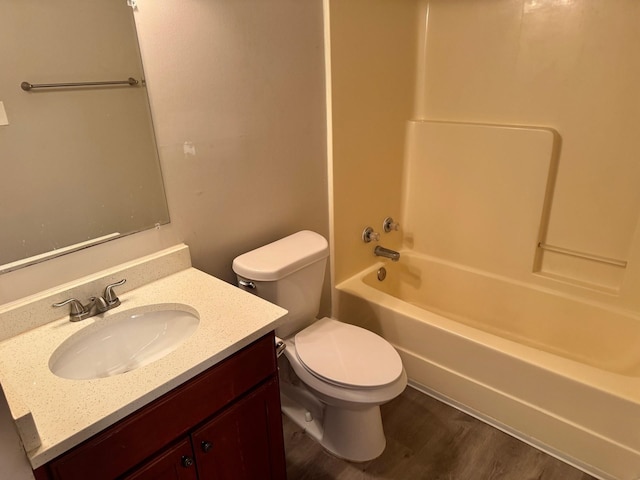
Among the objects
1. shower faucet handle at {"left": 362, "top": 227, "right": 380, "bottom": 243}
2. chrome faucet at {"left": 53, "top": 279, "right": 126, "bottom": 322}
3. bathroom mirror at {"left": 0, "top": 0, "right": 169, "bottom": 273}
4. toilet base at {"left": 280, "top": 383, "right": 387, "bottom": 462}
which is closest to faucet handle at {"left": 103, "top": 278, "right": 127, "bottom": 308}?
chrome faucet at {"left": 53, "top": 279, "right": 126, "bottom": 322}

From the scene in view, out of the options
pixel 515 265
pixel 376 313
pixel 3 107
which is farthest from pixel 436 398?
pixel 3 107

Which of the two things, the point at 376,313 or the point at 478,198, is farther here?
the point at 478,198

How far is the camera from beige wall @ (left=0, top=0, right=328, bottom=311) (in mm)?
1399

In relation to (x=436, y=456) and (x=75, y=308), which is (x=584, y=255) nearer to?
(x=436, y=456)

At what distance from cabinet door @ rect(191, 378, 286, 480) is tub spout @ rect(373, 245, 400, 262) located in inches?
45.5

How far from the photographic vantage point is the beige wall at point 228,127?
140cm

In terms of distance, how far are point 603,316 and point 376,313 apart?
3.41ft

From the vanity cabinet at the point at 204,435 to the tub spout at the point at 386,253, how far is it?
1155mm

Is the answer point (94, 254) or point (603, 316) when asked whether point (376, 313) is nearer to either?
point (603, 316)

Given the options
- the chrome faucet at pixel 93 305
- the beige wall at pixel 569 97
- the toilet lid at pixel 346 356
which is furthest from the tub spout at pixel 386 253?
the chrome faucet at pixel 93 305

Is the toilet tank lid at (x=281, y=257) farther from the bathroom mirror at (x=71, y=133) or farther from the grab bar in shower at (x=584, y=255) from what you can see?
the grab bar in shower at (x=584, y=255)

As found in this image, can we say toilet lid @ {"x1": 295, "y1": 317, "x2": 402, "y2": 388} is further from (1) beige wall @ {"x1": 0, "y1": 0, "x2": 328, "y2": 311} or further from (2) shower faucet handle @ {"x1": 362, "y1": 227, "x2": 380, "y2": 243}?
(2) shower faucet handle @ {"x1": 362, "y1": 227, "x2": 380, "y2": 243}

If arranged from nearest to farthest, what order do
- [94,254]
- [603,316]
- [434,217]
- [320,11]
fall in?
[94,254] < [320,11] < [603,316] < [434,217]

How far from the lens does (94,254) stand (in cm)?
139
